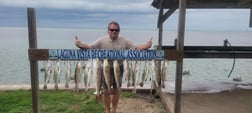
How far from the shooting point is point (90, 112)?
242 inches

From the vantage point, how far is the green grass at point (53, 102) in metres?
6.30

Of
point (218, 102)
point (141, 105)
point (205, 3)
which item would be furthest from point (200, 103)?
point (205, 3)

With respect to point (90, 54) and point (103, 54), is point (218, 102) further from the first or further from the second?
point (90, 54)

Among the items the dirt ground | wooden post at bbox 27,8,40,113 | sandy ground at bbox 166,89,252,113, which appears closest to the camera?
wooden post at bbox 27,8,40,113

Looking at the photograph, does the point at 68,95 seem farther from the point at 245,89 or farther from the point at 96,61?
the point at 245,89

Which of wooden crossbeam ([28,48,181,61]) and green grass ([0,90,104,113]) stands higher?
wooden crossbeam ([28,48,181,61])

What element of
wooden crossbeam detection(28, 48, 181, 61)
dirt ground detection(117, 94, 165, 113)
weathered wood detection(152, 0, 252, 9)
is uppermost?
weathered wood detection(152, 0, 252, 9)

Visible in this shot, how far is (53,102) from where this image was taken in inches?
270

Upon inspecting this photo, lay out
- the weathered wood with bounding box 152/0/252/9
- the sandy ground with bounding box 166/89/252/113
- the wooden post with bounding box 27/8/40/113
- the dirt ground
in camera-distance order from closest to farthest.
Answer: the wooden post with bounding box 27/8/40/113
the sandy ground with bounding box 166/89/252/113
the dirt ground
the weathered wood with bounding box 152/0/252/9

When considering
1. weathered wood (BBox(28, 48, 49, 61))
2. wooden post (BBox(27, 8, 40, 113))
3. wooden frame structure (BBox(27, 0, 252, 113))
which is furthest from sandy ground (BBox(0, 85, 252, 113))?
weathered wood (BBox(28, 48, 49, 61))

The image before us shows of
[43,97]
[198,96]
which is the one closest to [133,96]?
[198,96]

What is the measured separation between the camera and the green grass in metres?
6.30

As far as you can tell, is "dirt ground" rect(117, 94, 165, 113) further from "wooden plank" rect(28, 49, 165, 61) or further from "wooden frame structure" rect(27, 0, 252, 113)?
"wooden plank" rect(28, 49, 165, 61)

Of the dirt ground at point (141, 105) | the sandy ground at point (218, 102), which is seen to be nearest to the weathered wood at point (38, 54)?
the dirt ground at point (141, 105)
